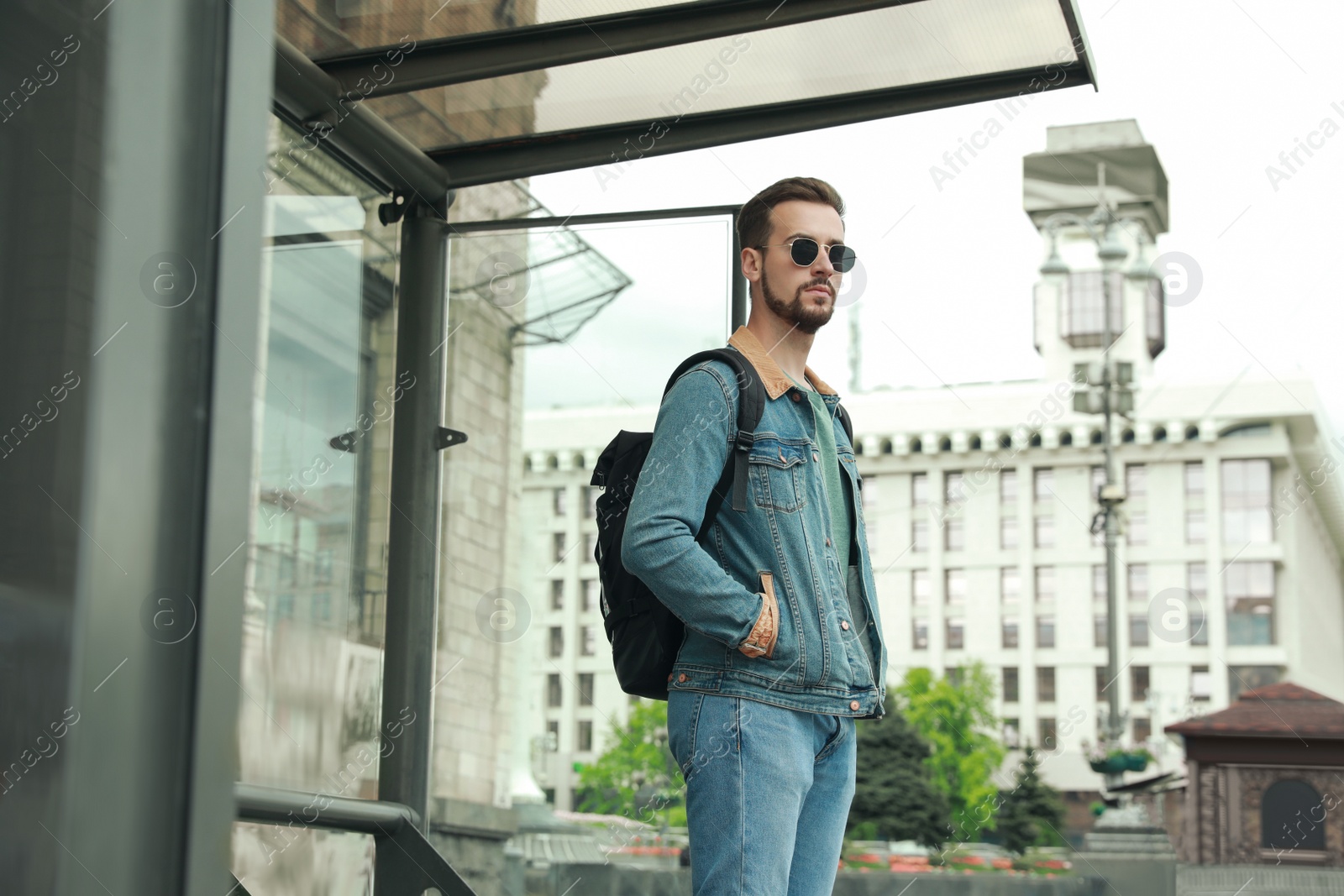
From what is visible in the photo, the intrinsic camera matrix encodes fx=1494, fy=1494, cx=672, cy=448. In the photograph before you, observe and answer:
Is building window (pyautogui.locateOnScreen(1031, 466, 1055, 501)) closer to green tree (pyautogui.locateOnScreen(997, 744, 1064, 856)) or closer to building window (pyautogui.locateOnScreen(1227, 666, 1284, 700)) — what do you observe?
building window (pyautogui.locateOnScreen(1227, 666, 1284, 700))

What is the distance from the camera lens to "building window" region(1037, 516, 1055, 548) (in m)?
80.8

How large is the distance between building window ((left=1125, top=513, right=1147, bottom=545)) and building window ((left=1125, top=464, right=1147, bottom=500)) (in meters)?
1.17

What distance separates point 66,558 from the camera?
2.00 metres

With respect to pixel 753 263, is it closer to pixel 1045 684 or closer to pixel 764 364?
pixel 764 364

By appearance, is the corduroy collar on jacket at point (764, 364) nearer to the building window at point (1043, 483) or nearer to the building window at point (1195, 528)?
the building window at point (1195, 528)

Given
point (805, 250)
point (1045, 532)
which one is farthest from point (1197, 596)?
point (805, 250)

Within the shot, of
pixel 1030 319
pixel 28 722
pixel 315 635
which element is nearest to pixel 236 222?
pixel 28 722

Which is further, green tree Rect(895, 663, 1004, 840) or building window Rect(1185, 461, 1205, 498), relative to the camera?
building window Rect(1185, 461, 1205, 498)

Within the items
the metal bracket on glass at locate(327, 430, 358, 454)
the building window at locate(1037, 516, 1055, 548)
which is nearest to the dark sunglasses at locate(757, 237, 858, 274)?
the metal bracket on glass at locate(327, 430, 358, 454)

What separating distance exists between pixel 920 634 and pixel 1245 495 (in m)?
18.6

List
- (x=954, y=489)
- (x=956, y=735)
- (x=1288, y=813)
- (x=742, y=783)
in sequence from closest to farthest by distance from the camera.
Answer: (x=742, y=783) → (x=1288, y=813) → (x=956, y=735) → (x=954, y=489)

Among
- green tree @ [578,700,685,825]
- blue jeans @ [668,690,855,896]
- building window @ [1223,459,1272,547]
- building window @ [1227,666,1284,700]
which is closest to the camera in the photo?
blue jeans @ [668,690,855,896]

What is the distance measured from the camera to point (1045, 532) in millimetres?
81438

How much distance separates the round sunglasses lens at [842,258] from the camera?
311 centimetres
